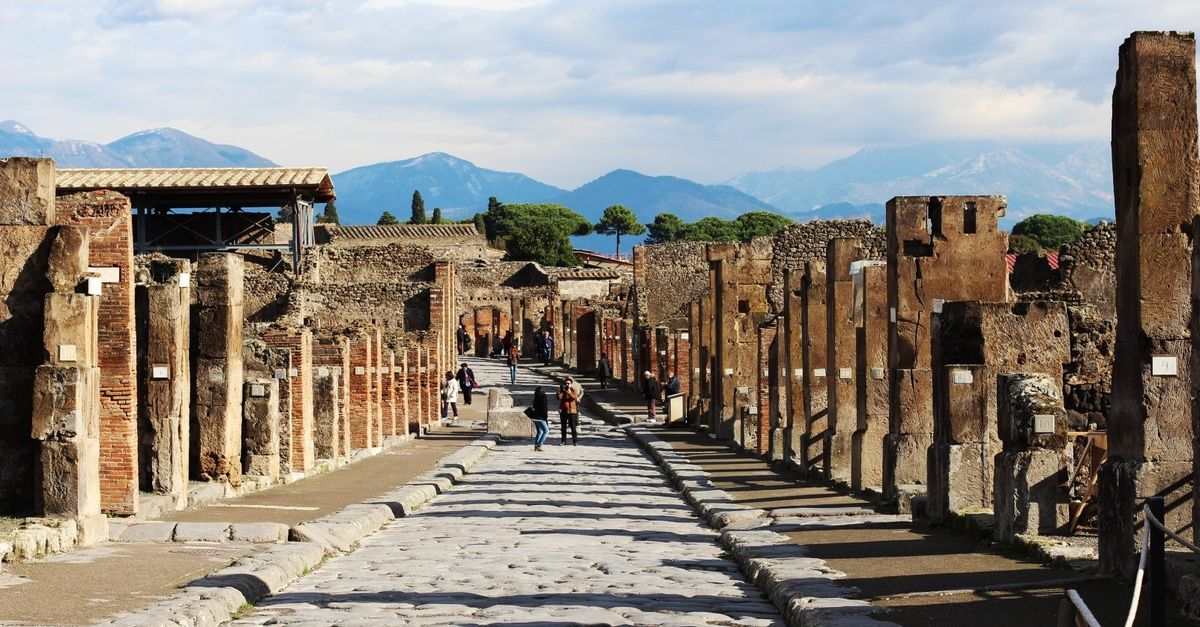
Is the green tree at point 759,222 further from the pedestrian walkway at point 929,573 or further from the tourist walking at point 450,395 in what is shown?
the pedestrian walkway at point 929,573

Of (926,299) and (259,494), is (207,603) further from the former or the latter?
(926,299)

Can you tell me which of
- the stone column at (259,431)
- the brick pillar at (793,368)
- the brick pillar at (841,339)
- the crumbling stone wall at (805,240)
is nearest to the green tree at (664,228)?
the crumbling stone wall at (805,240)

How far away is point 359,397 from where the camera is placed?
28062mm

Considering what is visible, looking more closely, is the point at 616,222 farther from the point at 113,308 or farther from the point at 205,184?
the point at 113,308

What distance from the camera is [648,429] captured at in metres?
38.1

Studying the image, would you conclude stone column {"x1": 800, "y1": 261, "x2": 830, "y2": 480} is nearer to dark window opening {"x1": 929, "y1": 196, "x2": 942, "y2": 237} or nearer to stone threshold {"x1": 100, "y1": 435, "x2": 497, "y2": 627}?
dark window opening {"x1": 929, "y1": 196, "x2": 942, "y2": 237}

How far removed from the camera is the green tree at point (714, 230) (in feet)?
486

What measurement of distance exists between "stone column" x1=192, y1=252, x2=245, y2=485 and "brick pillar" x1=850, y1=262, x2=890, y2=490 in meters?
7.07

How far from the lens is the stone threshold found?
8992 mm

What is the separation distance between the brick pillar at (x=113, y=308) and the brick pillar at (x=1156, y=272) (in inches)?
335

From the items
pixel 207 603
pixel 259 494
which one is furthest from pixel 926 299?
pixel 207 603

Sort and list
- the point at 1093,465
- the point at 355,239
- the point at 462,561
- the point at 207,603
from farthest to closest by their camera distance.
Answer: the point at 355,239
the point at 1093,465
the point at 462,561
the point at 207,603

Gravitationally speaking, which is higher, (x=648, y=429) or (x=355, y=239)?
(x=355, y=239)

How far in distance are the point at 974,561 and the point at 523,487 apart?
35.0ft
